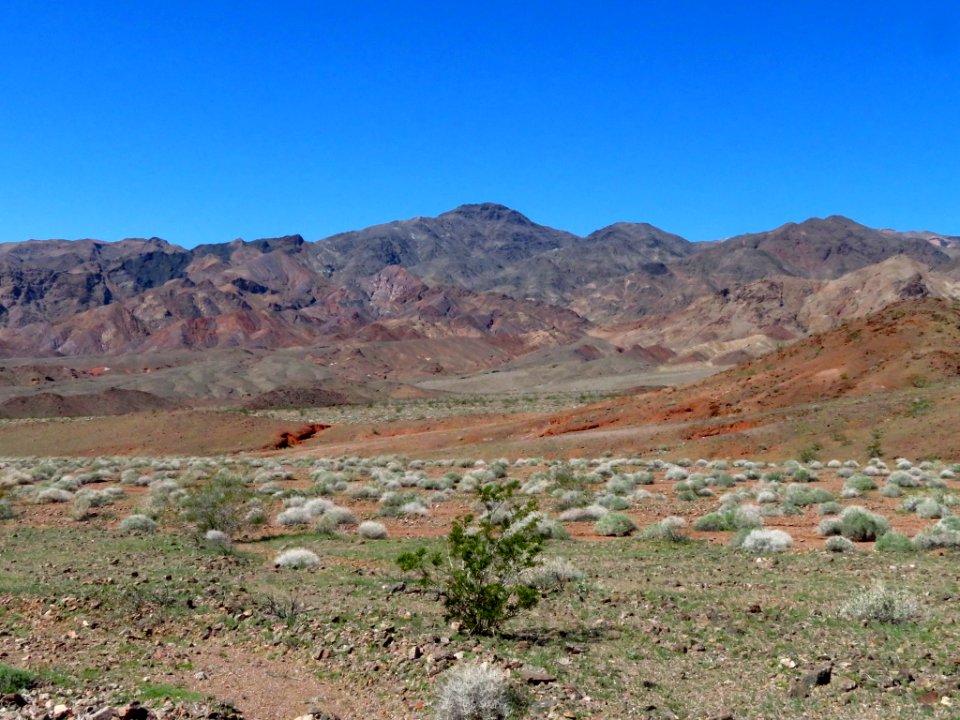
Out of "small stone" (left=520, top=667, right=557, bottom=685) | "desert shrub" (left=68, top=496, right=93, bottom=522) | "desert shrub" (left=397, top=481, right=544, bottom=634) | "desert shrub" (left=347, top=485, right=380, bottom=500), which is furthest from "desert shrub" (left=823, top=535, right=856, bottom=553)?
"desert shrub" (left=68, top=496, right=93, bottom=522)

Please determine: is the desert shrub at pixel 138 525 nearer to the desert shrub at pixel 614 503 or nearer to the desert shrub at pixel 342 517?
the desert shrub at pixel 342 517

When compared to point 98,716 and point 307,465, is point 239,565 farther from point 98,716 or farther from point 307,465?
point 307,465

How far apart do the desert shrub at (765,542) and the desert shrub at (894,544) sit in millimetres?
1425

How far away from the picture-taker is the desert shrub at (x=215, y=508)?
60.5 ft

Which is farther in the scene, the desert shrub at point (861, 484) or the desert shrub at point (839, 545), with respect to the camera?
the desert shrub at point (861, 484)

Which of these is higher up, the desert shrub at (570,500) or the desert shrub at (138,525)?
the desert shrub at (138,525)

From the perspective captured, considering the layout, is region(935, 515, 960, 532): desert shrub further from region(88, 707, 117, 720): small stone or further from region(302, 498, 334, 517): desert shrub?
region(302, 498, 334, 517): desert shrub

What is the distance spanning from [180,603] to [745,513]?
11338 millimetres

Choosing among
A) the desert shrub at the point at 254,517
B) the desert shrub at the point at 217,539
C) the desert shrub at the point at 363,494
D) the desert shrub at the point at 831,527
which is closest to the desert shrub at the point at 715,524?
the desert shrub at the point at 831,527

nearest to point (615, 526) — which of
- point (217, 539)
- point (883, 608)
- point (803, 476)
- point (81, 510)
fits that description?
point (217, 539)

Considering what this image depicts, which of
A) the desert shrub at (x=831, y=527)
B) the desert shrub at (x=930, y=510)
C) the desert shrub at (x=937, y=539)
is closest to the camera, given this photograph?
→ the desert shrub at (x=937, y=539)

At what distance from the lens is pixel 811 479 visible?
27.8m

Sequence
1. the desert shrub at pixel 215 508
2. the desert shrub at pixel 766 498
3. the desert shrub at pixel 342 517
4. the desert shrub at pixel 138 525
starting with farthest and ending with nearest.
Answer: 1. the desert shrub at pixel 766 498
2. the desert shrub at pixel 342 517
3. the desert shrub at pixel 215 508
4. the desert shrub at pixel 138 525

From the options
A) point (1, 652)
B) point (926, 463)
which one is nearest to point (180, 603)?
point (1, 652)
